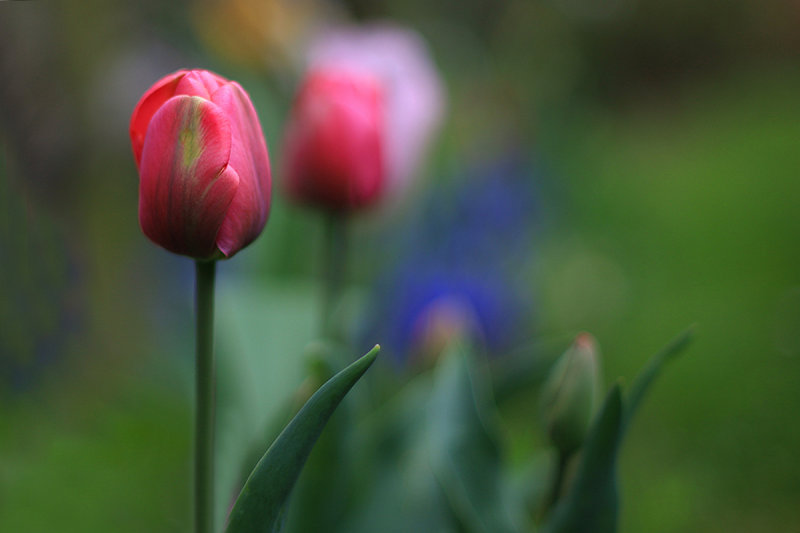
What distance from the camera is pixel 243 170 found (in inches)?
10.8

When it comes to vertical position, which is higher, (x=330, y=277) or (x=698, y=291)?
(x=330, y=277)

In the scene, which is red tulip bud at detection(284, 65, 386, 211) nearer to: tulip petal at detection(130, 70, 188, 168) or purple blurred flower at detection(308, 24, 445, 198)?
purple blurred flower at detection(308, 24, 445, 198)

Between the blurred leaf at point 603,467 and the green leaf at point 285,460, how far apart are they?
4.3 inches

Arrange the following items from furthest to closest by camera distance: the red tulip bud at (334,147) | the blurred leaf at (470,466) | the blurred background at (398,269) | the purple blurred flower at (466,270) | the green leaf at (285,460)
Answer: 1. the purple blurred flower at (466,270)
2. the blurred background at (398,269)
3. the red tulip bud at (334,147)
4. the blurred leaf at (470,466)
5. the green leaf at (285,460)

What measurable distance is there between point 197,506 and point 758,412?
2.63 ft

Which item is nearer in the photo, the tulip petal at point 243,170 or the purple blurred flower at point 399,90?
the tulip petal at point 243,170

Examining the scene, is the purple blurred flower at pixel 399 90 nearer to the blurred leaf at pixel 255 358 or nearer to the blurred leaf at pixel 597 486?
the blurred leaf at pixel 255 358

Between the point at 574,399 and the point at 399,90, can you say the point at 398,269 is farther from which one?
the point at 574,399

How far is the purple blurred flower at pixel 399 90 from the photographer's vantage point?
596 millimetres

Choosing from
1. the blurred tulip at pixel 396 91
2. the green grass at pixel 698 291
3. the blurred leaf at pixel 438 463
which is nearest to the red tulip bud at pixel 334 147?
the blurred tulip at pixel 396 91

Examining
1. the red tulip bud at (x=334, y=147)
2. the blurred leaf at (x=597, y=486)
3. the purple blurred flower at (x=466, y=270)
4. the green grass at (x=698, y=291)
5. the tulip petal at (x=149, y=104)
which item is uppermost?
the tulip petal at (x=149, y=104)

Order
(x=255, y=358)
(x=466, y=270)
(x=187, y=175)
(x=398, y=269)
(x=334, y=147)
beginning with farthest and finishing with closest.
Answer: (x=466, y=270)
(x=398, y=269)
(x=255, y=358)
(x=334, y=147)
(x=187, y=175)

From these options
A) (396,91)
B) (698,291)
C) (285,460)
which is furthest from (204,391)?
(698,291)

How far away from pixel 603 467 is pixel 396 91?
1.42ft
